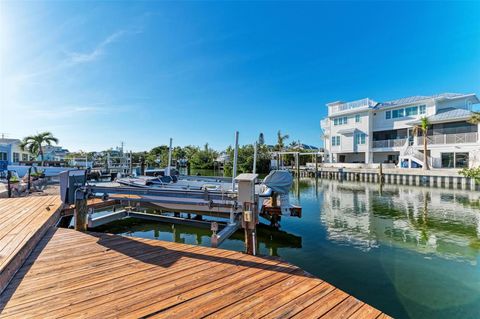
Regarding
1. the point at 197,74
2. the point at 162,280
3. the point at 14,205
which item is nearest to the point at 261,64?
the point at 197,74

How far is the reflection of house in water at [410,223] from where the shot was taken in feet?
25.7

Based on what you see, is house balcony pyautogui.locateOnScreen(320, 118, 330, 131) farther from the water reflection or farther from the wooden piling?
the wooden piling

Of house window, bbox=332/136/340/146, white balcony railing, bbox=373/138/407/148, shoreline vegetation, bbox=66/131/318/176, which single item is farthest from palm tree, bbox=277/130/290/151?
white balcony railing, bbox=373/138/407/148

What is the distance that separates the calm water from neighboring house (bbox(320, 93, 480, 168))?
1513cm

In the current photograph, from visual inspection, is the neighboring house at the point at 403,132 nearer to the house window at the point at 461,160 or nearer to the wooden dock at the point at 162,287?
the house window at the point at 461,160

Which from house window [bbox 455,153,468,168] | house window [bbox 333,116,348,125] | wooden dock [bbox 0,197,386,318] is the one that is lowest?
wooden dock [bbox 0,197,386,318]

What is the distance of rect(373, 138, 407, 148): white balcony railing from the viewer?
30031mm

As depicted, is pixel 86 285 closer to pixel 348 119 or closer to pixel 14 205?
pixel 14 205

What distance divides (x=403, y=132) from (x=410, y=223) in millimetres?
26547

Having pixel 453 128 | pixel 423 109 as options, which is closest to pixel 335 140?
pixel 423 109

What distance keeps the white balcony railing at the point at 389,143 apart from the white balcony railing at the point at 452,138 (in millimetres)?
2430

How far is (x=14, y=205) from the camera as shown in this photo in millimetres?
8109

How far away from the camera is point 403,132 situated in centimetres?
3158

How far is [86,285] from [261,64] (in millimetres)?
20202
